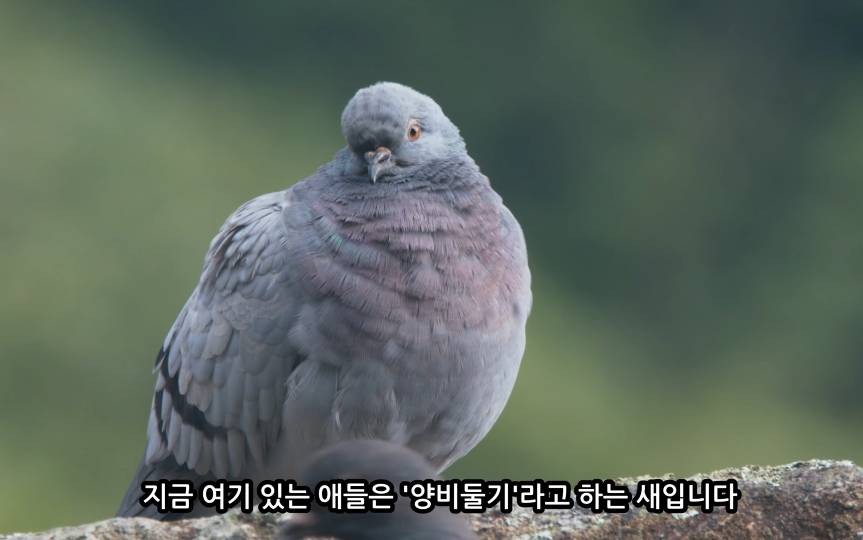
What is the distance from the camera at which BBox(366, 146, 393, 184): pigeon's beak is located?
3760 mm

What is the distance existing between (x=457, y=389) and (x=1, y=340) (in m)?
7.89

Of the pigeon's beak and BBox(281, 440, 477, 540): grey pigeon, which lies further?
the pigeon's beak

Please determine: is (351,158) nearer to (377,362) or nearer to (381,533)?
(377,362)

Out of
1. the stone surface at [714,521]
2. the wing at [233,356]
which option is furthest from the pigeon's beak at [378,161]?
the stone surface at [714,521]

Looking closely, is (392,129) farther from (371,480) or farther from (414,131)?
(371,480)

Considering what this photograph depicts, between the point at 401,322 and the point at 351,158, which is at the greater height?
the point at 351,158

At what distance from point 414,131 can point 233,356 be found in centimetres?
84

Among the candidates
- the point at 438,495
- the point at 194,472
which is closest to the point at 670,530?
the point at 438,495

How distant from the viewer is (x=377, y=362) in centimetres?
361

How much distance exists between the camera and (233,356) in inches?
155

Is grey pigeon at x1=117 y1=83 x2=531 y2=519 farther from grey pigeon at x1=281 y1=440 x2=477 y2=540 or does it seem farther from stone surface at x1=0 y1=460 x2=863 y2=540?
grey pigeon at x1=281 y1=440 x2=477 y2=540

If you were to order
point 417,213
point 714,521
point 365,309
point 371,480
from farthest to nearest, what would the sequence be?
point 417,213 < point 365,309 < point 714,521 < point 371,480

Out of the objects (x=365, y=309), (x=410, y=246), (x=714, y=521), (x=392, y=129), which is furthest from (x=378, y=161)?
(x=714, y=521)

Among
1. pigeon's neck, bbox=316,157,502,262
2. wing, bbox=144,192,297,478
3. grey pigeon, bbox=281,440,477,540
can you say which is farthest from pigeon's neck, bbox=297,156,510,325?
grey pigeon, bbox=281,440,477,540
